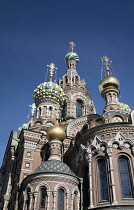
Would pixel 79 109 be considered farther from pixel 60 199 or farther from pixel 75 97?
pixel 60 199

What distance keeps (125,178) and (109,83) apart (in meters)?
7.98

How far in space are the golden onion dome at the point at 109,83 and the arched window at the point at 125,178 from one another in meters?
7.12

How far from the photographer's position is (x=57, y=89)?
66.2 feet

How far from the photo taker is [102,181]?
10273 millimetres

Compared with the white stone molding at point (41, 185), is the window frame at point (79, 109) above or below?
above

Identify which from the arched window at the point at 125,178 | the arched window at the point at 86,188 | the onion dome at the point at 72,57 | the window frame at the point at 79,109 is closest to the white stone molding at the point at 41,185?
the arched window at the point at 86,188

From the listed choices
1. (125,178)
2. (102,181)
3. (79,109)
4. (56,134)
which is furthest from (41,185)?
(79,109)

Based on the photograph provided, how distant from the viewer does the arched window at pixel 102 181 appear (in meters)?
9.93

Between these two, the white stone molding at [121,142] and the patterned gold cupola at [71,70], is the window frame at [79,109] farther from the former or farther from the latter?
the white stone molding at [121,142]

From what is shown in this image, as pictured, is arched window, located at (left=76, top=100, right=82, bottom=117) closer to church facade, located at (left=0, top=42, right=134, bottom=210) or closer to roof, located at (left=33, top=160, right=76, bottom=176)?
church facade, located at (left=0, top=42, right=134, bottom=210)

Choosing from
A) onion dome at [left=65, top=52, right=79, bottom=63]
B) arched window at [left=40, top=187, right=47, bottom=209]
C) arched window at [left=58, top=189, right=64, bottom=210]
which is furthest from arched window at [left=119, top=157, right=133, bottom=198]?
onion dome at [left=65, top=52, right=79, bottom=63]

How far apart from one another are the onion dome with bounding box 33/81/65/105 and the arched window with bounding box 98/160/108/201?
9.97 m

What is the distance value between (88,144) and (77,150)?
1298 millimetres

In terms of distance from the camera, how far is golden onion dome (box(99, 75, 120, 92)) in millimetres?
16672
